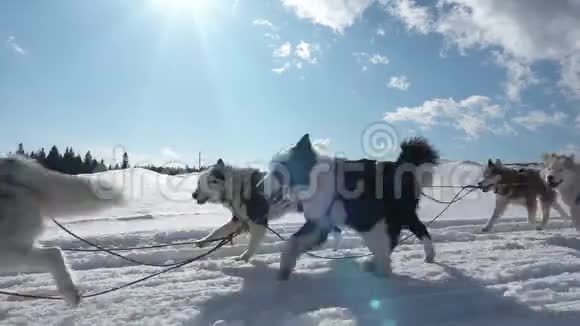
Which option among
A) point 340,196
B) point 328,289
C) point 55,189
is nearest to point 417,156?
point 340,196

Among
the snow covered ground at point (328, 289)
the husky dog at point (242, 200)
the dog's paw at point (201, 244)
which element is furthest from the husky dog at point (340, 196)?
the dog's paw at point (201, 244)

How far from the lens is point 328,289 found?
4.15 meters

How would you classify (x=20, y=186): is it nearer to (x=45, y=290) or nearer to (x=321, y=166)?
(x=45, y=290)

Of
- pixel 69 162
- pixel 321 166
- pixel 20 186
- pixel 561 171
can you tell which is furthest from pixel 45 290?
pixel 69 162

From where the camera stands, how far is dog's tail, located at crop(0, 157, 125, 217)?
365 cm

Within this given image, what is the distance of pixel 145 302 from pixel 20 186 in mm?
1496

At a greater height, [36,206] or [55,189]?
[55,189]

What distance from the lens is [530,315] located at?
11.0 ft

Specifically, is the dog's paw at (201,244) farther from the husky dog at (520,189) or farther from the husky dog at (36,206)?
the husky dog at (520,189)

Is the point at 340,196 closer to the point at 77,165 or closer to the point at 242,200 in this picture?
the point at 242,200

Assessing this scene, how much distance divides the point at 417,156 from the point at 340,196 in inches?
53.1

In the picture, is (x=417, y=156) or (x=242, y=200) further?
(x=242, y=200)

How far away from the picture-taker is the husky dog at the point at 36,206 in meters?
Answer: 3.48

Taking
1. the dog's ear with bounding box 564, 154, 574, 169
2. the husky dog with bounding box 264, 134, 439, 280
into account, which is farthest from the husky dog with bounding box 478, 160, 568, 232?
the husky dog with bounding box 264, 134, 439, 280
